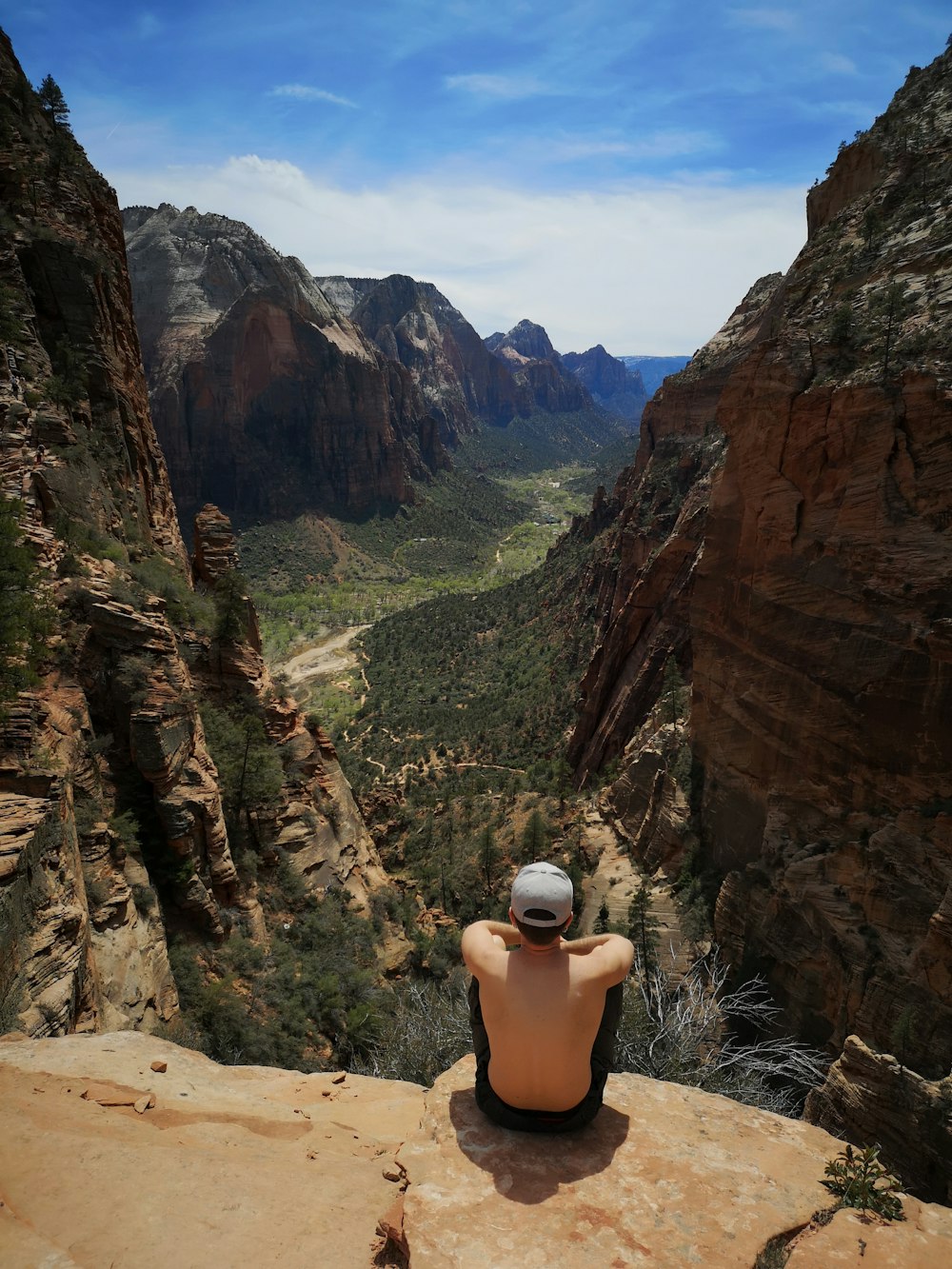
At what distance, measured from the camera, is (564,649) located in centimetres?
5309

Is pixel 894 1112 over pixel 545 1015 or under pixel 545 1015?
under

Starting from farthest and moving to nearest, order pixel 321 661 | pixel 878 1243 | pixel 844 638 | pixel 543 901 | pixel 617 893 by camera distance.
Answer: pixel 321 661
pixel 617 893
pixel 844 638
pixel 543 901
pixel 878 1243

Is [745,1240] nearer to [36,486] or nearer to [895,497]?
[895,497]

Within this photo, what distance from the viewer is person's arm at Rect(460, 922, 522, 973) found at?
467 cm

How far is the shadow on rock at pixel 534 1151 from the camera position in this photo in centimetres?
417

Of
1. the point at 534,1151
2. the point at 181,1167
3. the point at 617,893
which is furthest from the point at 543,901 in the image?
the point at 617,893

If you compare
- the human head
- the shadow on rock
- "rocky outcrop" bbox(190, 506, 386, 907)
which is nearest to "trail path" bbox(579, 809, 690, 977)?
"rocky outcrop" bbox(190, 506, 386, 907)

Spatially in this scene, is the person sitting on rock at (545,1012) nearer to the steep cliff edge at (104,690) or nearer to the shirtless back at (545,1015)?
the shirtless back at (545,1015)

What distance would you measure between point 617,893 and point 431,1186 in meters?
20.4

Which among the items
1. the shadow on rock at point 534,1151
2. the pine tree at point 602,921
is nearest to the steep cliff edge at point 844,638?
the pine tree at point 602,921

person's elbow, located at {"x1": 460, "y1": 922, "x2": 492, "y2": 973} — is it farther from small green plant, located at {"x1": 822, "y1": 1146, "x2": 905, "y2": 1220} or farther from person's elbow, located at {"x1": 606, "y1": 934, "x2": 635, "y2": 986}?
small green plant, located at {"x1": 822, "y1": 1146, "x2": 905, "y2": 1220}

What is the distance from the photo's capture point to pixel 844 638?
15.1 metres

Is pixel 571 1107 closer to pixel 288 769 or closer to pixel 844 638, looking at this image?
pixel 844 638

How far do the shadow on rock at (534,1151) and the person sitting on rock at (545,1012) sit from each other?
84mm
